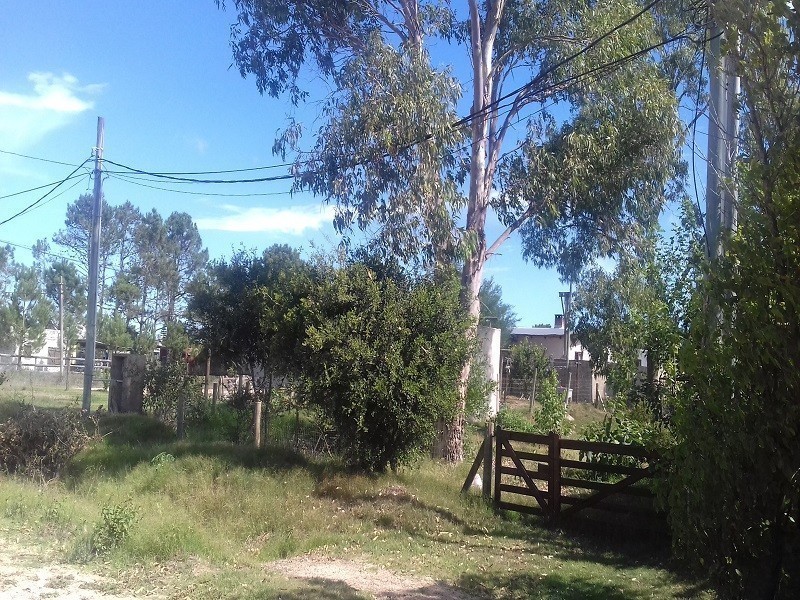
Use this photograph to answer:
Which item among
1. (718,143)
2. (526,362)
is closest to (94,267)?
(718,143)

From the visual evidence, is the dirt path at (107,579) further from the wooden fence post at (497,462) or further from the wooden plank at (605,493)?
the wooden fence post at (497,462)

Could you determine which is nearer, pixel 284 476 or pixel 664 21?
pixel 284 476

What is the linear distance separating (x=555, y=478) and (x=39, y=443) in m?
9.19

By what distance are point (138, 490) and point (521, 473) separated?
608 cm

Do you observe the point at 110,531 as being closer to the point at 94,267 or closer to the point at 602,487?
the point at 602,487

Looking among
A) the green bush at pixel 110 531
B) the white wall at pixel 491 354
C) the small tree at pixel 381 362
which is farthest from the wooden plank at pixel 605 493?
the green bush at pixel 110 531

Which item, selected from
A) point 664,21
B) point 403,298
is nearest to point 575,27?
point 664,21

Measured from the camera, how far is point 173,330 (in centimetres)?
3222

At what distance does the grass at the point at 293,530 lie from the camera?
8297mm

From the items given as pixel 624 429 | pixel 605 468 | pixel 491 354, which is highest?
pixel 491 354

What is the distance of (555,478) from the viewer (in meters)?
11.7

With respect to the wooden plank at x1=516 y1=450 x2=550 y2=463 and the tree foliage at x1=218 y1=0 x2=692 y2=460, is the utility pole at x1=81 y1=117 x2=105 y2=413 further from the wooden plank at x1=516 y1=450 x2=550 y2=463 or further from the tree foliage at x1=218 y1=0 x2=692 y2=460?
the wooden plank at x1=516 y1=450 x2=550 y2=463

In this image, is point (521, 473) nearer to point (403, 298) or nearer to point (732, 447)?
point (403, 298)

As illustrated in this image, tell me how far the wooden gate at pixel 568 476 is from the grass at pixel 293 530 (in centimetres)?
36
